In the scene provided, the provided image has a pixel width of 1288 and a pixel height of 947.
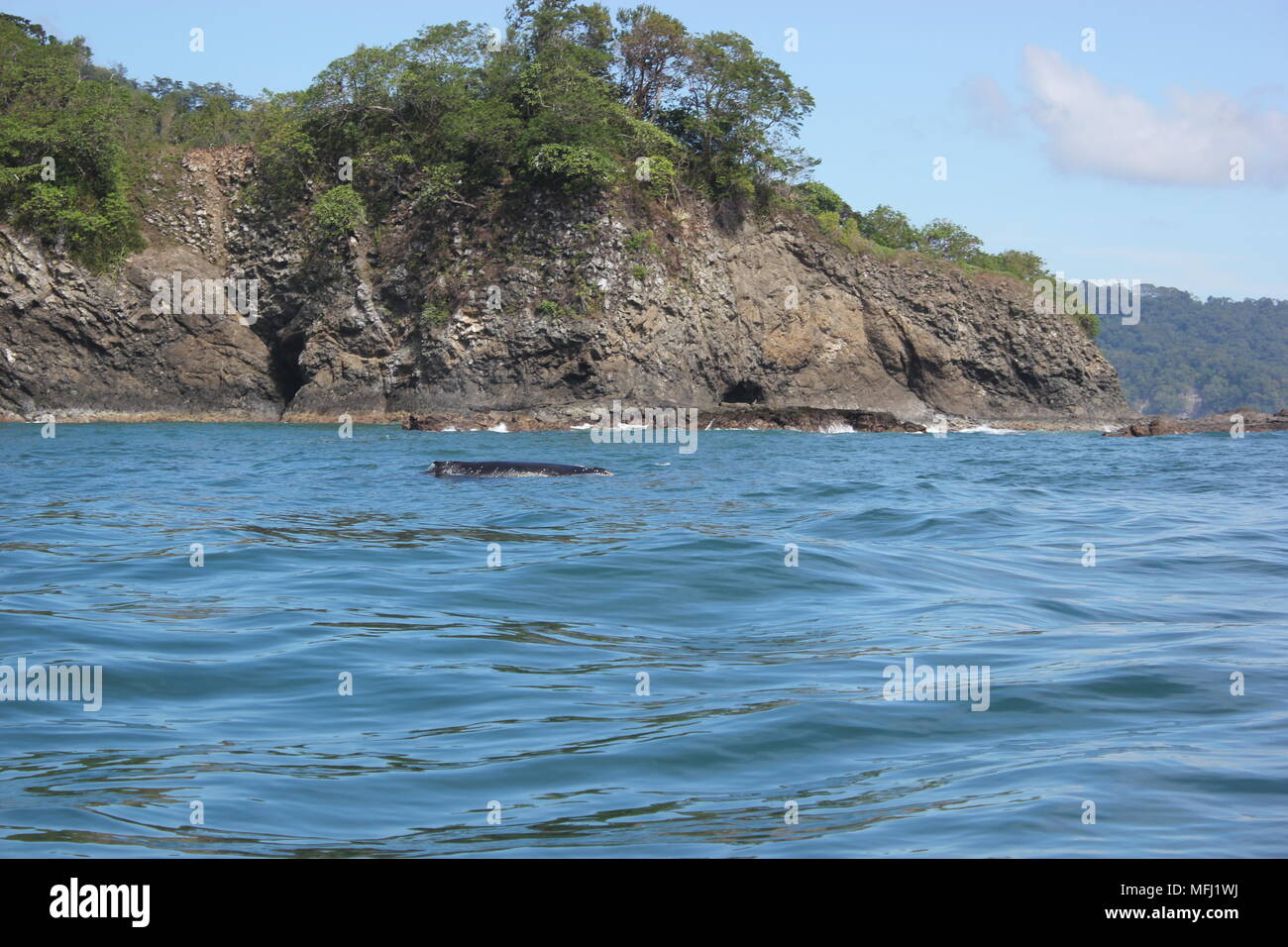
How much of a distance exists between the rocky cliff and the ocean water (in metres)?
32.6

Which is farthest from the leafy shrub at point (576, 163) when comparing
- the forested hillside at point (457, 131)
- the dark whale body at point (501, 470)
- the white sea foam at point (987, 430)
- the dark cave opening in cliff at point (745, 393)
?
the dark whale body at point (501, 470)

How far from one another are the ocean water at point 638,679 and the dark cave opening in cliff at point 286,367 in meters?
35.8

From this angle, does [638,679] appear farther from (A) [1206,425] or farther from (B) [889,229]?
(B) [889,229]

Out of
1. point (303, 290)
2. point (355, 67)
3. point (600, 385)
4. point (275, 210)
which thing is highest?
point (355, 67)

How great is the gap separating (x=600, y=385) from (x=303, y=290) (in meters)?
13.7

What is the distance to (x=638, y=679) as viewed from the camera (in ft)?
22.7

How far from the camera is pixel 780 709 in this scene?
6133mm

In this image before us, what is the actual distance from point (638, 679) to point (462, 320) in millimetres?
42591

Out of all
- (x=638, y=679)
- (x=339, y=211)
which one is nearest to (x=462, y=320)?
(x=339, y=211)

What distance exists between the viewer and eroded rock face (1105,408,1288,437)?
42.8m

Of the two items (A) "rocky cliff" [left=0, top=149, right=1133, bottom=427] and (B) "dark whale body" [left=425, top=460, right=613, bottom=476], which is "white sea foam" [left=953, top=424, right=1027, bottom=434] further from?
(B) "dark whale body" [left=425, top=460, right=613, bottom=476]

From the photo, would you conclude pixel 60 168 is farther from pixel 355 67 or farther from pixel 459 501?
pixel 459 501

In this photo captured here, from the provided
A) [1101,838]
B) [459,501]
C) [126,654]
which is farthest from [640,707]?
[459,501]

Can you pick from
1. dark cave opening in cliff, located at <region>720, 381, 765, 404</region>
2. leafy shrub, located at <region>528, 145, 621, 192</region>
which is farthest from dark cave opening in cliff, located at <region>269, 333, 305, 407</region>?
dark cave opening in cliff, located at <region>720, 381, 765, 404</region>
